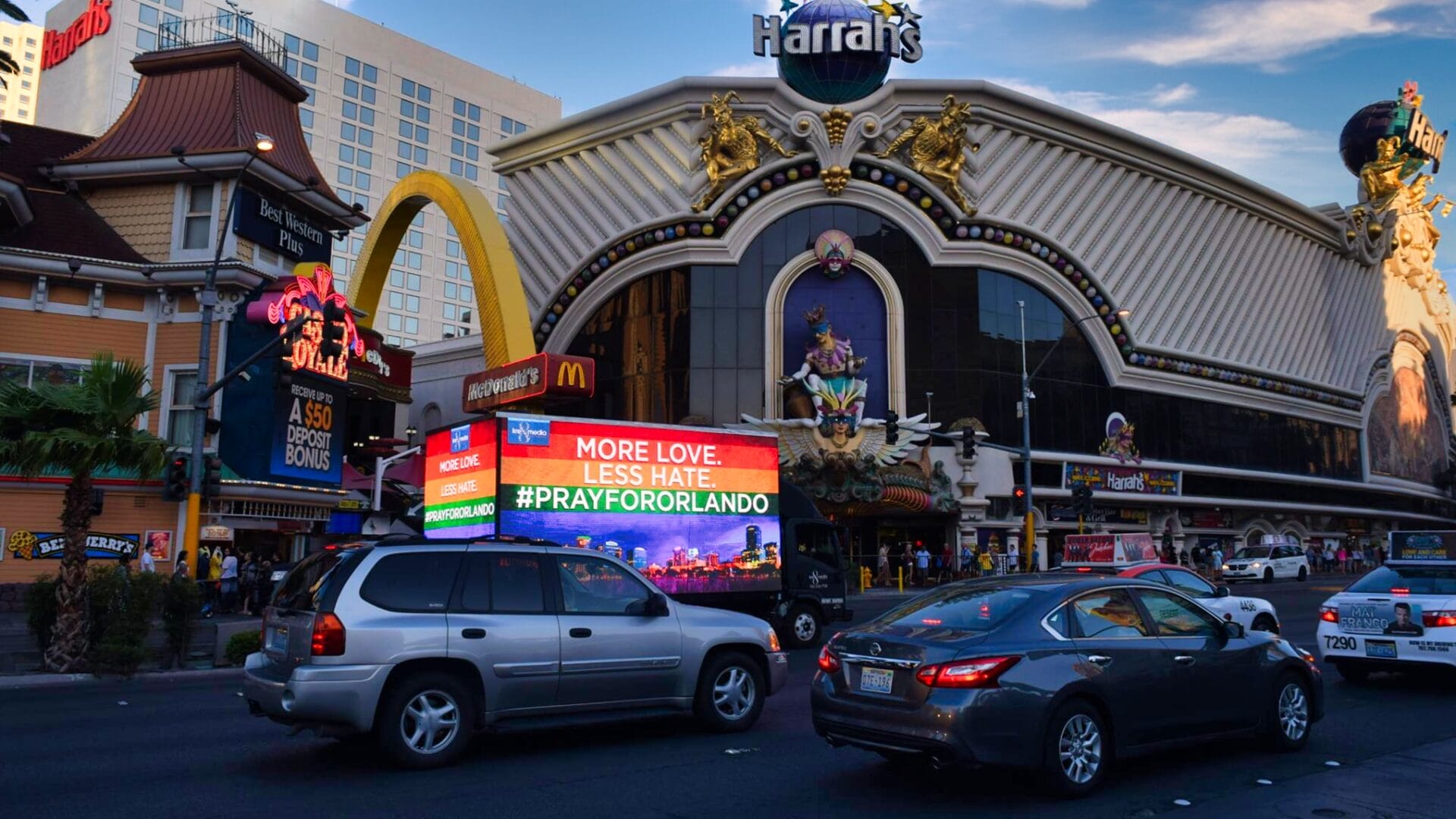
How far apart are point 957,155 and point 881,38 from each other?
568 centimetres

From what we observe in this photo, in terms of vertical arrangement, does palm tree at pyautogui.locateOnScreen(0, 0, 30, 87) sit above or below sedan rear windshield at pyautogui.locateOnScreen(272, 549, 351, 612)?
above

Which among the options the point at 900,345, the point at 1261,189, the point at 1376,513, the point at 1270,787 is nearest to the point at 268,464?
the point at 900,345

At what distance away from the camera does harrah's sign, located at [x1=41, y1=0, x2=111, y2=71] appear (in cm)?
7150

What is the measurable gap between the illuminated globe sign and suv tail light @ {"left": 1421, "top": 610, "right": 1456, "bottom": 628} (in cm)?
3637

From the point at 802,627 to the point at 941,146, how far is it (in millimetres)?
31204

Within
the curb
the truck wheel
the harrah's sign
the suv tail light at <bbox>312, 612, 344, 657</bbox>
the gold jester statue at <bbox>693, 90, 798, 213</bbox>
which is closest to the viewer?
the suv tail light at <bbox>312, 612, 344, 657</bbox>

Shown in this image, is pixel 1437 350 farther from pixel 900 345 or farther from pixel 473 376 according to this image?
pixel 473 376

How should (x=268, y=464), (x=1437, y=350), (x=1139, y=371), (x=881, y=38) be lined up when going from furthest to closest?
(x=1437, y=350), (x=1139, y=371), (x=881, y=38), (x=268, y=464)

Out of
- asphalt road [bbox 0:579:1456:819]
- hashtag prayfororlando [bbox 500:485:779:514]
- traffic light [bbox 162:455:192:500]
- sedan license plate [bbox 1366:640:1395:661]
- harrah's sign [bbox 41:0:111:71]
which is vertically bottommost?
asphalt road [bbox 0:579:1456:819]

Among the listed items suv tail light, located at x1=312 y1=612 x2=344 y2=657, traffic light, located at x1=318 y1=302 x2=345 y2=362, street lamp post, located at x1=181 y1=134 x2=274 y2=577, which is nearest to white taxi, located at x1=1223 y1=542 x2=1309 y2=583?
traffic light, located at x1=318 y1=302 x2=345 y2=362

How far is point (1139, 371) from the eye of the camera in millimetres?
51500

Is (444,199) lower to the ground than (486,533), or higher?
higher

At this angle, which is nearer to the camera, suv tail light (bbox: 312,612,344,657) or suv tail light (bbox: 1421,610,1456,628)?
suv tail light (bbox: 312,612,344,657)

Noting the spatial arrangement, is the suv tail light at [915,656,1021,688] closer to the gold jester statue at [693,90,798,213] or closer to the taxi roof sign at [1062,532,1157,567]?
the taxi roof sign at [1062,532,1157,567]
